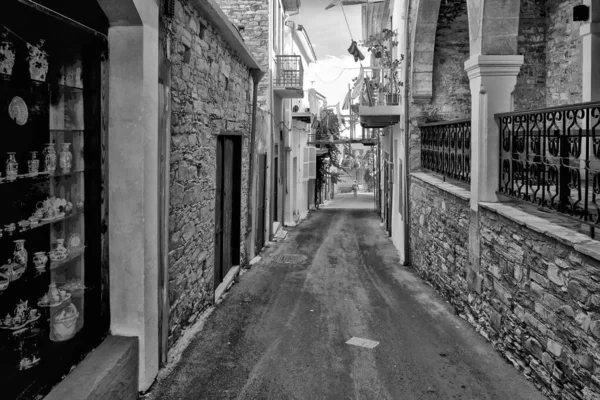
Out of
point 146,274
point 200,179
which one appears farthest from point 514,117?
point 146,274

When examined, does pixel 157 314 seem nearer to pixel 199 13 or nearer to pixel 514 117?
pixel 199 13

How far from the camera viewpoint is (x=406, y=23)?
10.4 metres

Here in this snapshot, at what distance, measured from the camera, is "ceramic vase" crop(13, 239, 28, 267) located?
2.82 m

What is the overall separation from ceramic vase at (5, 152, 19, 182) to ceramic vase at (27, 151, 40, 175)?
0.13 m

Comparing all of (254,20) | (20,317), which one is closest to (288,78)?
(254,20)

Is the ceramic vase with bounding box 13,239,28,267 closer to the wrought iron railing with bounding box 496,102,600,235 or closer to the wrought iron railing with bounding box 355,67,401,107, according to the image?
the wrought iron railing with bounding box 496,102,600,235

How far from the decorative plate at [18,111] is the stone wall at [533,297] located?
3.54 metres

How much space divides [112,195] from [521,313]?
11.9ft

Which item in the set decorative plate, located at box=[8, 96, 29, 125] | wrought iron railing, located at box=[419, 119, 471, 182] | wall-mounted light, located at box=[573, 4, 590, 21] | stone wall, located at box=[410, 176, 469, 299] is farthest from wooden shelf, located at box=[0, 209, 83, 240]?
wall-mounted light, located at box=[573, 4, 590, 21]

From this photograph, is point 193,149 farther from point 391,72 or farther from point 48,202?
point 391,72

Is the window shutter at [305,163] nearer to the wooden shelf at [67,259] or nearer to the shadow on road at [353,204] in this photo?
the shadow on road at [353,204]

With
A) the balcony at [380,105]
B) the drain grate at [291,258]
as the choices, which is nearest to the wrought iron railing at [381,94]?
the balcony at [380,105]

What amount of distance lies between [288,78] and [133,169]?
10.8 metres

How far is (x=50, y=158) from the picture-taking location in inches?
124
